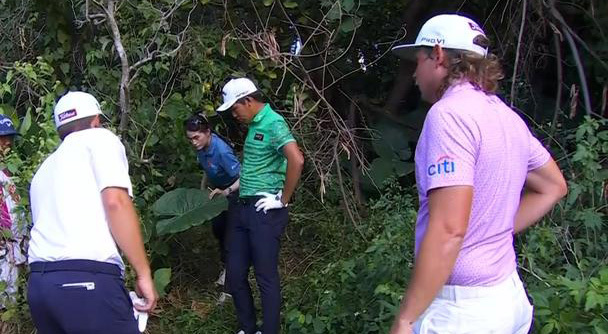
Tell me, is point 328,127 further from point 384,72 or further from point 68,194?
point 68,194

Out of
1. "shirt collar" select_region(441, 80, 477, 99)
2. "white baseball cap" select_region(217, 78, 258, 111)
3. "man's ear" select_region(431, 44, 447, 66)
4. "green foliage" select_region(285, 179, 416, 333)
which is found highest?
"man's ear" select_region(431, 44, 447, 66)

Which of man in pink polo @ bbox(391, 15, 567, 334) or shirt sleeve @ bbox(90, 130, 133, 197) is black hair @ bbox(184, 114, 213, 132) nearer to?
shirt sleeve @ bbox(90, 130, 133, 197)

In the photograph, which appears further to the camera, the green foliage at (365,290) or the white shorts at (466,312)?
the green foliage at (365,290)

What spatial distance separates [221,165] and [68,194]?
2.37m

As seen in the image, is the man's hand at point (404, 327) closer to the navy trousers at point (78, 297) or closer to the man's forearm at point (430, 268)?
the man's forearm at point (430, 268)

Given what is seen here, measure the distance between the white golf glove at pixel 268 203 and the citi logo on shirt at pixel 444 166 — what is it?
8.34ft

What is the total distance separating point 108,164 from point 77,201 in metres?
0.18

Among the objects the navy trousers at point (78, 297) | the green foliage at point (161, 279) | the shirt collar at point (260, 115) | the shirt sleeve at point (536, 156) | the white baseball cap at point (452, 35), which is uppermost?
the white baseball cap at point (452, 35)

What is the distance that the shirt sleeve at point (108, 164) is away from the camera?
2.85 m

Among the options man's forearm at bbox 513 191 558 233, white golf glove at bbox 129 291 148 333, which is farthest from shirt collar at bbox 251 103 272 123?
man's forearm at bbox 513 191 558 233

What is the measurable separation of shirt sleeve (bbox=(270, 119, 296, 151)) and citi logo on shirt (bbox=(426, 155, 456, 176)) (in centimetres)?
248

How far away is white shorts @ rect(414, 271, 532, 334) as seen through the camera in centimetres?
198

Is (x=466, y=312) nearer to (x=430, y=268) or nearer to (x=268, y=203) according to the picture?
(x=430, y=268)

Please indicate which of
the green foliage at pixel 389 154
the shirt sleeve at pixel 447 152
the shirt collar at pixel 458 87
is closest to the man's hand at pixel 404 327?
the shirt sleeve at pixel 447 152
